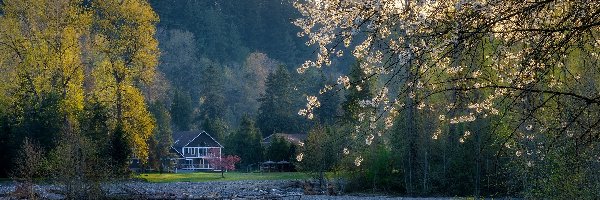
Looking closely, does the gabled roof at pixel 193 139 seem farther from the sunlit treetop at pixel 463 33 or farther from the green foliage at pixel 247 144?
the sunlit treetop at pixel 463 33

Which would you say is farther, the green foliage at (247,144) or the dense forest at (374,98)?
the green foliage at (247,144)

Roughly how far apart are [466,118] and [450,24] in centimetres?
224

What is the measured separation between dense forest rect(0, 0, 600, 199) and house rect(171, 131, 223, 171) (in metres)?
1.80

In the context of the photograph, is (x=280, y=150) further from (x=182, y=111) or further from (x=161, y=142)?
(x=182, y=111)

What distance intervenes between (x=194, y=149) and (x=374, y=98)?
65650 millimetres

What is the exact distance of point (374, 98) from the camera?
5.66 metres

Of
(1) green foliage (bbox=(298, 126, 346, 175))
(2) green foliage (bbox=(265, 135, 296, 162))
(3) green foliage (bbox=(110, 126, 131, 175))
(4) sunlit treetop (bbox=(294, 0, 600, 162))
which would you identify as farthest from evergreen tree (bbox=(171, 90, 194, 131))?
(4) sunlit treetop (bbox=(294, 0, 600, 162))

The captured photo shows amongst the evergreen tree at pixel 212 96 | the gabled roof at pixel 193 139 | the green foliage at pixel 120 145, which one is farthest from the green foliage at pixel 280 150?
the green foliage at pixel 120 145

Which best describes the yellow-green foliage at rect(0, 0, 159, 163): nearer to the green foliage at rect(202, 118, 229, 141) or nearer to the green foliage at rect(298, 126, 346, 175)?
the green foliage at rect(298, 126, 346, 175)

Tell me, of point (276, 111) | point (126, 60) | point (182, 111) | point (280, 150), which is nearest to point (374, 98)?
point (126, 60)

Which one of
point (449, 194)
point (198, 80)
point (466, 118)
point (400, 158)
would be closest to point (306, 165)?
point (400, 158)

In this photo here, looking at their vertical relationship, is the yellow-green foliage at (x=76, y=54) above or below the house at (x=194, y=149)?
above

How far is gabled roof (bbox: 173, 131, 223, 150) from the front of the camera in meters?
66.8

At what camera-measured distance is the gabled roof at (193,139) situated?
66812mm
